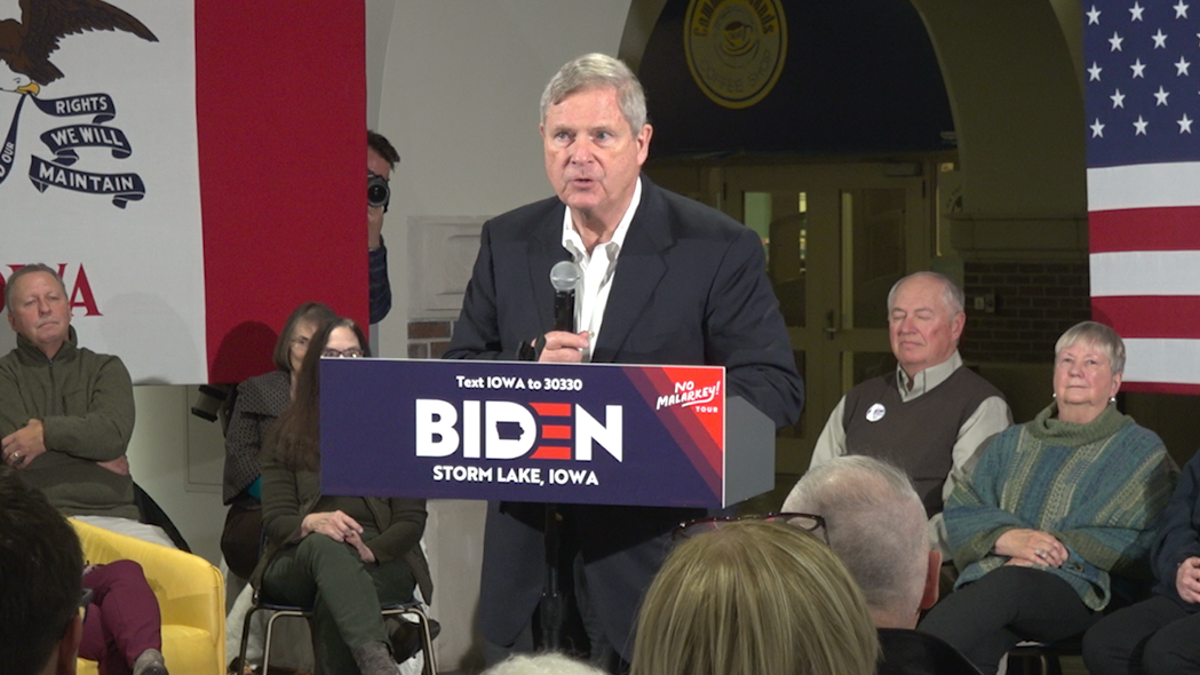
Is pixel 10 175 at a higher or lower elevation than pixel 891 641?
higher

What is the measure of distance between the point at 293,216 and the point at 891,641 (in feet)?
11.1

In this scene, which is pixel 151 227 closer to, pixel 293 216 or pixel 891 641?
pixel 293 216

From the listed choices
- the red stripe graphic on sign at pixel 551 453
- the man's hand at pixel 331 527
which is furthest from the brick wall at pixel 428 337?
the red stripe graphic on sign at pixel 551 453

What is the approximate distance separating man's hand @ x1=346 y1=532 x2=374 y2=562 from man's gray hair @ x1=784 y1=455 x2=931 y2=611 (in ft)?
8.28

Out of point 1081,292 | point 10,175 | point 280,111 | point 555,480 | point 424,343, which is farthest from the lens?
point 1081,292

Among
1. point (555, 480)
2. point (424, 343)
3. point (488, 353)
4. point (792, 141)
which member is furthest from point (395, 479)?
point (792, 141)

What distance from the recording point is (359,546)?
167 inches

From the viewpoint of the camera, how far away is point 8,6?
4.34 metres

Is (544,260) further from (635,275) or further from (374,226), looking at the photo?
(374,226)

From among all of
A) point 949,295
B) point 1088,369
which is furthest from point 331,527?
point 1088,369

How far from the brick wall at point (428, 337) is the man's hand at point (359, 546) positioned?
94 cm

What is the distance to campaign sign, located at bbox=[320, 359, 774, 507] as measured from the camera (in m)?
1.79

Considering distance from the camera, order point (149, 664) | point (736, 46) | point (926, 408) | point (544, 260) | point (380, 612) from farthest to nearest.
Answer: point (736, 46), point (926, 408), point (380, 612), point (149, 664), point (544, 260)

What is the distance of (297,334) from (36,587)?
10.6 feet
